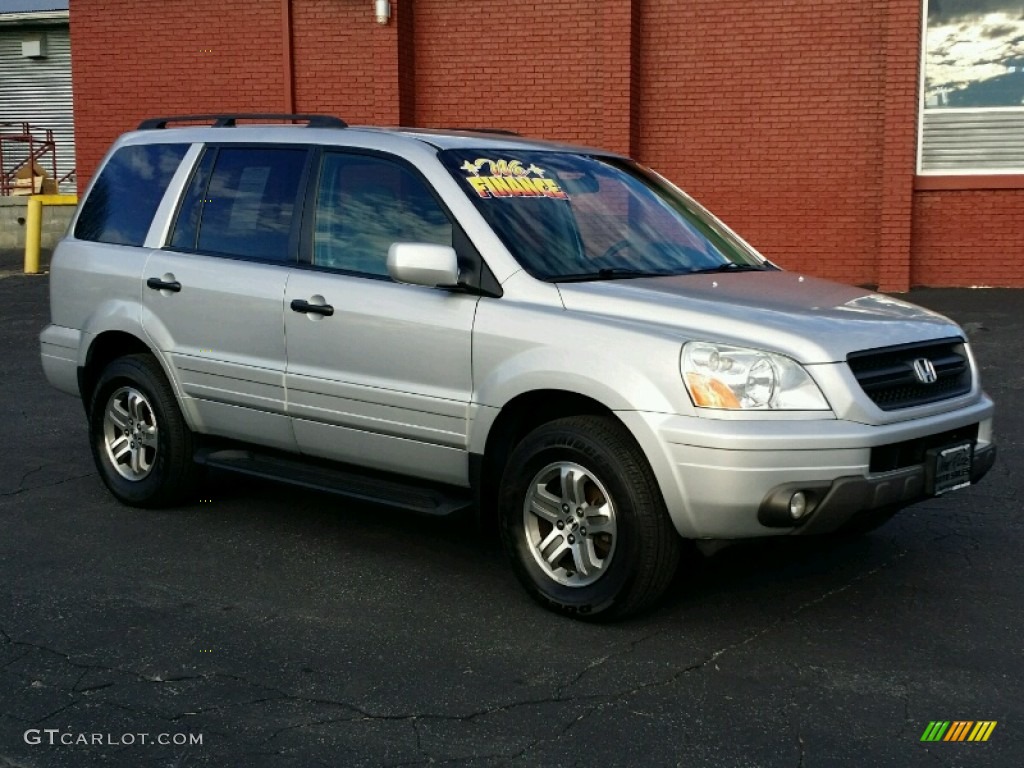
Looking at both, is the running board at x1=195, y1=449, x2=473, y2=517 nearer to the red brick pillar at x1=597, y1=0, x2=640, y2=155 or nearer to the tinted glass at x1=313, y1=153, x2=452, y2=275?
the tinted glass at x1=313, y1=153, x2=452, y2=275

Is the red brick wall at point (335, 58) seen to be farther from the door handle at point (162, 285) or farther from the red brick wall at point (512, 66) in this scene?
the door handle at point (162, 285)

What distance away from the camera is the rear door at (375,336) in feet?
18.1

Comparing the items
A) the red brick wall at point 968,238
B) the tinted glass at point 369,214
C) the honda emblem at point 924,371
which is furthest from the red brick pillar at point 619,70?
the honda emblem at point 924,371

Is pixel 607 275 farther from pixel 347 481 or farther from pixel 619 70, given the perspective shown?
pixel 619 70

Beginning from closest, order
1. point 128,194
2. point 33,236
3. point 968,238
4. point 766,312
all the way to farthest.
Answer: point 766,312
point 128,194
point 968,238
point 33,236

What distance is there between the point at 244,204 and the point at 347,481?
1526mm

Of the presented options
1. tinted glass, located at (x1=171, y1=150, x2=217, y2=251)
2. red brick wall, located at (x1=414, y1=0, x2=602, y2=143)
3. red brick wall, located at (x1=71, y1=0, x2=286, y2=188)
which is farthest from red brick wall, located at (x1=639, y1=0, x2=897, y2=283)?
tinted glass, located at (x1=171, y1=150, x2=217, y2=251)

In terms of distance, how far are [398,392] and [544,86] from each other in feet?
38.5

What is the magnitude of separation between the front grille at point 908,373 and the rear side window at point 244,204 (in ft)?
8.80

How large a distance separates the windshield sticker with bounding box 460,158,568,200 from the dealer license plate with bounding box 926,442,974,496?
6.37 ft

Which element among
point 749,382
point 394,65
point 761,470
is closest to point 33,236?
A: point 394,65

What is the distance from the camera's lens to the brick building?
1531 cm

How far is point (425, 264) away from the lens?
5.35 metres

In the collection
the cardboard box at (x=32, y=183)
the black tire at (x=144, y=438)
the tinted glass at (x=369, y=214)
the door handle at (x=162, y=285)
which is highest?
the tinted glass at (x=369, y=214)
